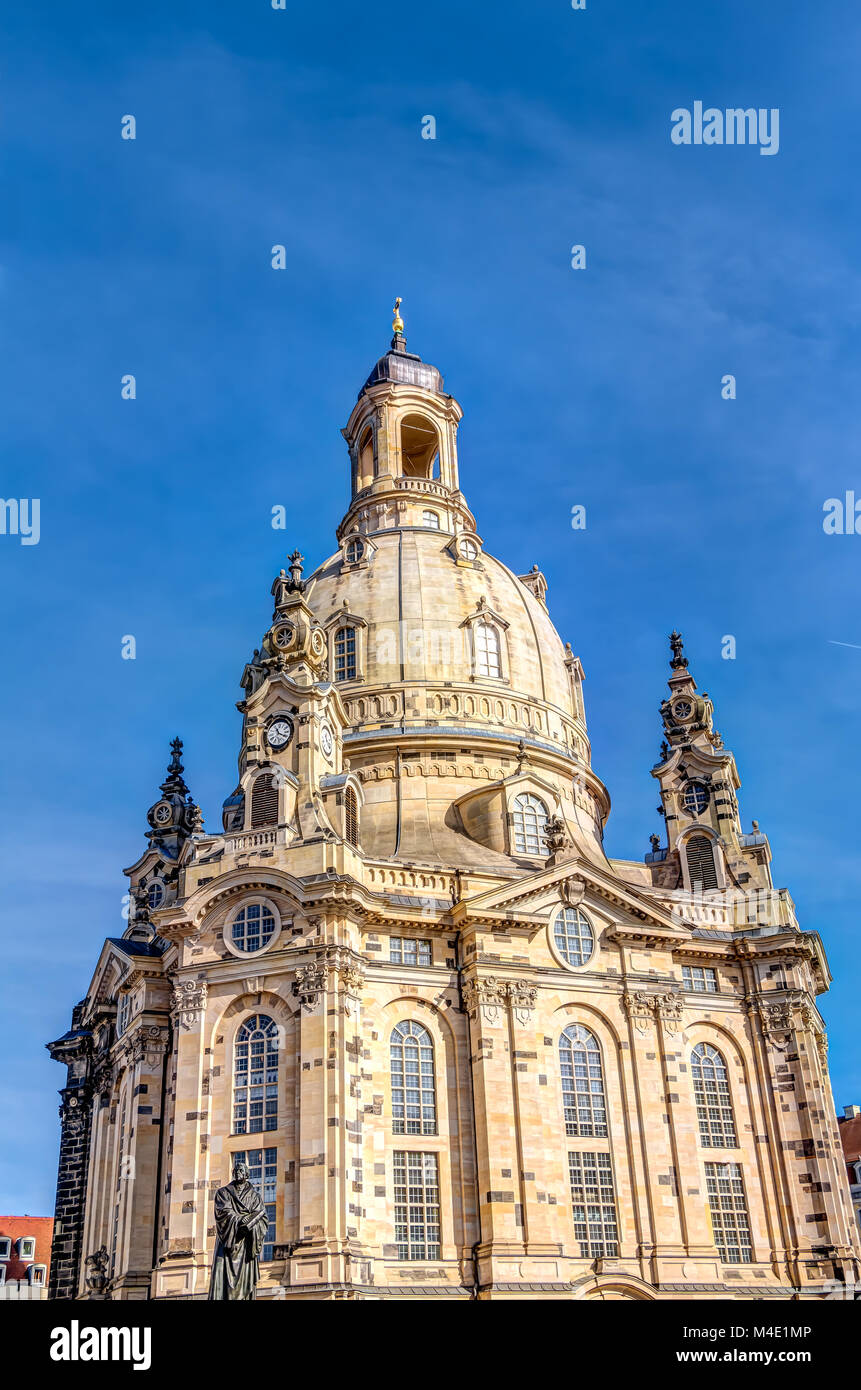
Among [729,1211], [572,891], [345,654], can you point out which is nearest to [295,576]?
[345,654]

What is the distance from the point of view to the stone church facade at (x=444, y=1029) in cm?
4503

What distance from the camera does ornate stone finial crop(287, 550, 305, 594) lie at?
58344 mm

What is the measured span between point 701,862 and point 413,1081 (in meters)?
19.4

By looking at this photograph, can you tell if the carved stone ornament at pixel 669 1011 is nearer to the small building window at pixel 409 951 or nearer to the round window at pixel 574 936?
the round window at pixel 574 936

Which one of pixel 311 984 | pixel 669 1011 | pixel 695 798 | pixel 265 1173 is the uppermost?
pixel 695 798

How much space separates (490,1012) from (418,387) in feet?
140

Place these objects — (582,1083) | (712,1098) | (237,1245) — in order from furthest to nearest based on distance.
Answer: (712,1098), (582,1083), (237,1245)

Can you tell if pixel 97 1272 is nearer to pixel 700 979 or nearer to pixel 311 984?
pixel 311 984

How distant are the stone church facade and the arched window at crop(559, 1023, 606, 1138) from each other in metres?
0.11

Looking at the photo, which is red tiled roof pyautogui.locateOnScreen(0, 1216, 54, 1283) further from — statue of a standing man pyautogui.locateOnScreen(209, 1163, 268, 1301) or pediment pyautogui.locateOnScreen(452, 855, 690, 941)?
statue of a standing man pyautogui.locateOnScreen(209, 1163, 268, 1301)

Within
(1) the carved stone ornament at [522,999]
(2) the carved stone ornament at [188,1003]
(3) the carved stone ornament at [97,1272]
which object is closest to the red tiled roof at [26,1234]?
(3) the carved stone ornament at [97,1272]

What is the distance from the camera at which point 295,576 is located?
58.9m

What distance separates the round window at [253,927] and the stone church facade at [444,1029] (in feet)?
0.34

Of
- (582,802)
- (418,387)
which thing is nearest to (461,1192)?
(582,802)
